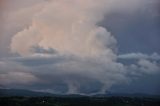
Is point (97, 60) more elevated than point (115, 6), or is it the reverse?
point (115, 6)

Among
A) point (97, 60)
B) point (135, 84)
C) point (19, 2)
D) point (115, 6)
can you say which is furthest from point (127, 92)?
point (19, 2)

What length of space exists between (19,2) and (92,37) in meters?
0.87

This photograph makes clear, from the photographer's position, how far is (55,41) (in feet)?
14.7

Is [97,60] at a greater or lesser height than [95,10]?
lesser

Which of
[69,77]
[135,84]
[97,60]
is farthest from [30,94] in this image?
[135,84]

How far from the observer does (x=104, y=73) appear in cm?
441

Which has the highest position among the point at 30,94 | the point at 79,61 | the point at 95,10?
the point at 95,10

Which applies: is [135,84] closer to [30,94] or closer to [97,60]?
[97,60]

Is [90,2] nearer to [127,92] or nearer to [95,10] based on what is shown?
[95,10]

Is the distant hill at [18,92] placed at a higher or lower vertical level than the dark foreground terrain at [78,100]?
higher

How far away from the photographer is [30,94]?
441 cm

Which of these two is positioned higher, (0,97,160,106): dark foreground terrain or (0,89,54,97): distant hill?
(0,89,54,97): distant hill

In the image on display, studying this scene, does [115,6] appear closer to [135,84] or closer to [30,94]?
[135,84]

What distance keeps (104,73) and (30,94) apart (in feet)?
2.65
